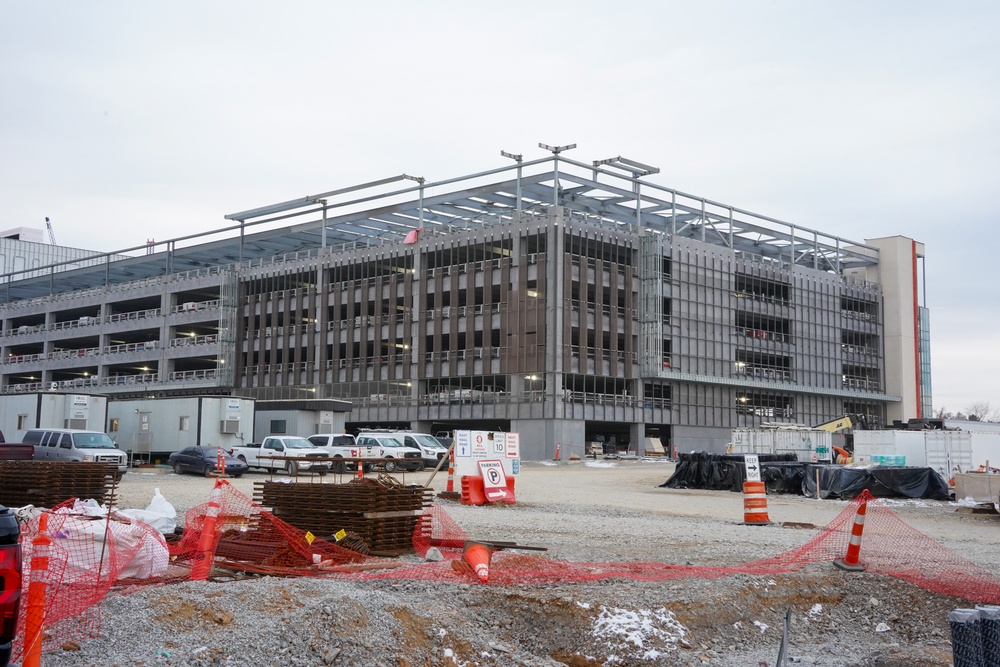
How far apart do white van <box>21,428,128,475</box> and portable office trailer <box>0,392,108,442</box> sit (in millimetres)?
6941

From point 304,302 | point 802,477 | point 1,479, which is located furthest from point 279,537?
point 304,302

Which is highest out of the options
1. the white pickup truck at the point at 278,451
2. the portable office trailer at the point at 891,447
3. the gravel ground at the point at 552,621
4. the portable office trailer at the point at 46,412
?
the portable office trailer at the point at 46,412

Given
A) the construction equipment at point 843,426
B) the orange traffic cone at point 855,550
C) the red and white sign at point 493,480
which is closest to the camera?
the orange traffic cone at point 855,550

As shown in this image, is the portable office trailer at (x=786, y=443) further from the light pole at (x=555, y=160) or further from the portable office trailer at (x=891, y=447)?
the light pole at (x=555, y=160)

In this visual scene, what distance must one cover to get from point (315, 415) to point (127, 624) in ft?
158

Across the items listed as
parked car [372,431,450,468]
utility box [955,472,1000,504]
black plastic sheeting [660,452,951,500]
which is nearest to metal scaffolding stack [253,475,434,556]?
black plastic sheeting [660,452,951,500]

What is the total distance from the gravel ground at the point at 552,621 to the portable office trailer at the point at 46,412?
35.8 metres

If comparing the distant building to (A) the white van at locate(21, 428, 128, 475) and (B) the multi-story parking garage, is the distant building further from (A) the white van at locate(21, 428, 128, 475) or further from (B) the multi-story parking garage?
(A) the white van at locate(21, 428, 128, 475)

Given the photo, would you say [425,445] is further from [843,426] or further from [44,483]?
[44,483]

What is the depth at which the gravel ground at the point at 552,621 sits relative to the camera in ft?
29.1

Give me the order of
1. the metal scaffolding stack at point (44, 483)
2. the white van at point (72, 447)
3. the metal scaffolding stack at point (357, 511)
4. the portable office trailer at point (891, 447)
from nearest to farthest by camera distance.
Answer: the metal scaffolding stack at point (357, 511), the metal scaffolding stack at point (44, 483), the white van at point (72, 447), the portable office trailer at point (891, 447)

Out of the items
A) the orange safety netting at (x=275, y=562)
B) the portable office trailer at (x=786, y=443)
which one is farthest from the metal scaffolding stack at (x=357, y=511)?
the portable office trailer at (x=786, y=443)

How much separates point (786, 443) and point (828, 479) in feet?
44.8

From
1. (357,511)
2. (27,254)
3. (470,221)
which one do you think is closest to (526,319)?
(470,221)
